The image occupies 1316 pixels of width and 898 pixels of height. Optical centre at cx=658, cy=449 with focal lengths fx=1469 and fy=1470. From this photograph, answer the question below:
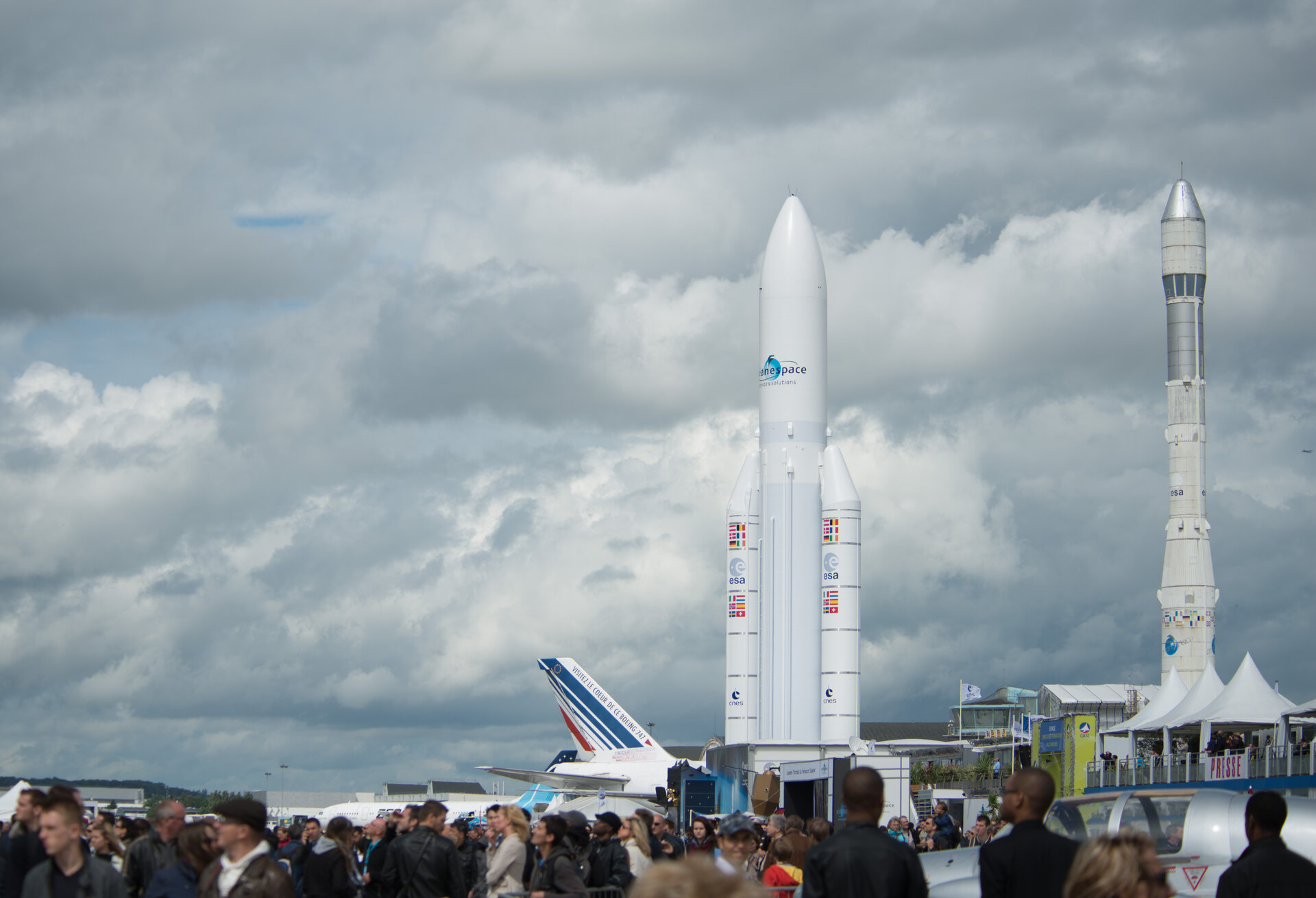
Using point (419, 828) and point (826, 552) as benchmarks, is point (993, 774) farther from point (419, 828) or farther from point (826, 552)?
point (419, 828)

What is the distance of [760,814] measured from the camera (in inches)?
1289

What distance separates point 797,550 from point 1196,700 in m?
11.1

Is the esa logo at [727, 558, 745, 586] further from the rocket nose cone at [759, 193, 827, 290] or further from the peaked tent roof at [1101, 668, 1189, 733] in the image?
the peaked tent roof at [1101, 668, 1189, 733]

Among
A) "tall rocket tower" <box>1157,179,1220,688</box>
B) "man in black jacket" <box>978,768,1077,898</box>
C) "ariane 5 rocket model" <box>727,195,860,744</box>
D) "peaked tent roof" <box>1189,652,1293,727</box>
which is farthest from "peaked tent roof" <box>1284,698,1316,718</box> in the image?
"man in black jacket" <box>978,768,1077,898</box>

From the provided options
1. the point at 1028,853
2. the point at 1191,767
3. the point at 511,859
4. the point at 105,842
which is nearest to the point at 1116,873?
the point at 1028,853

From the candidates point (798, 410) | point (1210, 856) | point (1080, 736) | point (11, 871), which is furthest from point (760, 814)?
point (11, 871)

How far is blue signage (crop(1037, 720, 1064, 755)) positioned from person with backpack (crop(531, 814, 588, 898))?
22.3m

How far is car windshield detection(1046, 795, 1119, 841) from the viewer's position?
11.1 metres

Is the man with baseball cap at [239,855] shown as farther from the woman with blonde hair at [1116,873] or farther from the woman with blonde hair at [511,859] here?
the woman with blonde hair at [511,859]

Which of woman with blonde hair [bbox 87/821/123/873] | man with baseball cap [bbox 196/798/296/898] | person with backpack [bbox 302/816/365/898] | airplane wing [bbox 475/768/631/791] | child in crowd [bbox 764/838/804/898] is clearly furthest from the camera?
airplane wing [bbox 475/768/631/791]

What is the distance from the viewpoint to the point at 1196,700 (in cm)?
3847

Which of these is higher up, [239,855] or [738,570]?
[738,570]

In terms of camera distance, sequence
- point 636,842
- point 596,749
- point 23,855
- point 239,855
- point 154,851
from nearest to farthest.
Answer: point 239,855, point 23,855, point 154,851, point 636,842, point 596,749

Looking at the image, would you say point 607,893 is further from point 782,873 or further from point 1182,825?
point 1182,825
